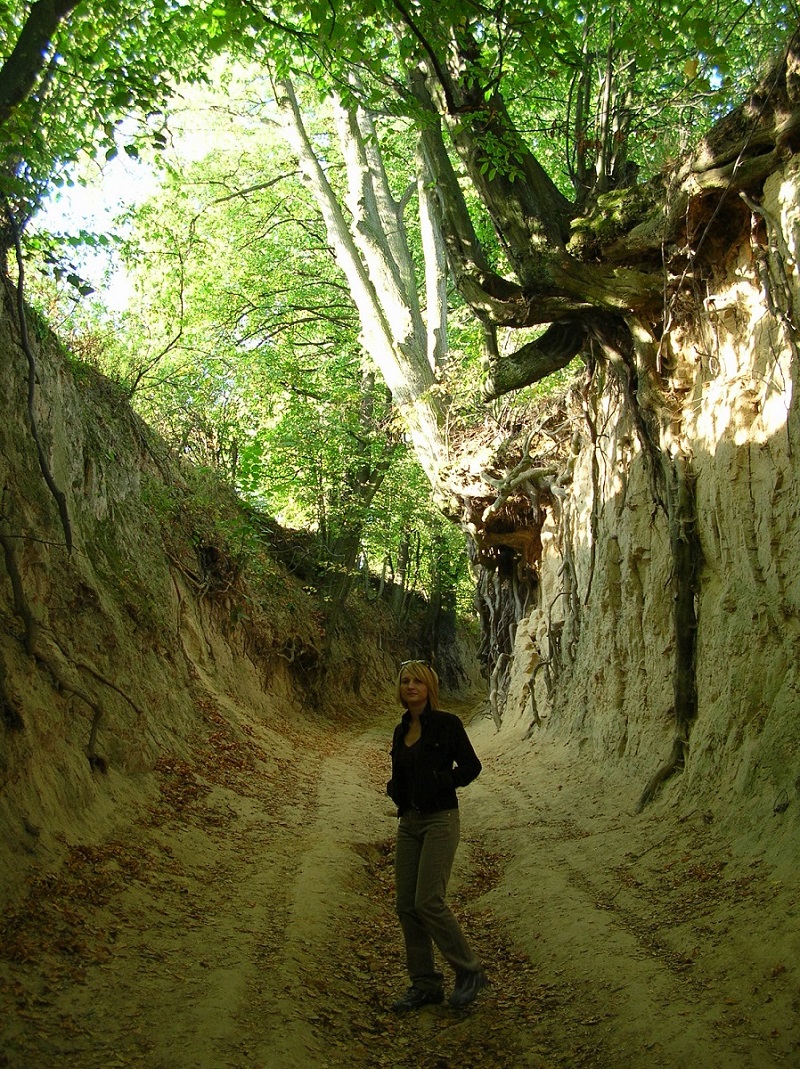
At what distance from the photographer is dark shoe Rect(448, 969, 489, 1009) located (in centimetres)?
384

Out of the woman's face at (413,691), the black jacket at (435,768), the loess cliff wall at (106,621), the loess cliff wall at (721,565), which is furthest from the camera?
the loess cliff wall at (106,621)

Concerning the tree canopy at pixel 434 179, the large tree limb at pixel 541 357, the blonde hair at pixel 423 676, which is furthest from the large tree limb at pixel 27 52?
the large tree limb at pixel 541 357

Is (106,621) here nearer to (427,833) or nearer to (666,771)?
(427,833)

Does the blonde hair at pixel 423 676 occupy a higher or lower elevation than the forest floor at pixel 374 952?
higher

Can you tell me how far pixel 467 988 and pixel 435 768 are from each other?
1086mm

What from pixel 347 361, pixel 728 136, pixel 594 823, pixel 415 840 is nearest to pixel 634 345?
pixel 728 136

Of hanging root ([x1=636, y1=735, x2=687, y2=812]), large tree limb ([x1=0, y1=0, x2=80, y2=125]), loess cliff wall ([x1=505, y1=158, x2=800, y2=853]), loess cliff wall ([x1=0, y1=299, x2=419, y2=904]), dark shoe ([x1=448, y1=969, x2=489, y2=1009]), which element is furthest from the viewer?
hanging root ([x1=636, y1=735, x2=687, y2=812])

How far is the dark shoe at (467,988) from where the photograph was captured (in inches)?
151

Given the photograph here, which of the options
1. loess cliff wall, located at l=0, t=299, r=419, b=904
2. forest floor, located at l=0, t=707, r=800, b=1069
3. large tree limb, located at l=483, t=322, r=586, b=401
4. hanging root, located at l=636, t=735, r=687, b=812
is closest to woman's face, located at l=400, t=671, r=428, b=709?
forest floor, located at l=0, t=707, r=800, b=1069

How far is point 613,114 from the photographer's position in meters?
8.05

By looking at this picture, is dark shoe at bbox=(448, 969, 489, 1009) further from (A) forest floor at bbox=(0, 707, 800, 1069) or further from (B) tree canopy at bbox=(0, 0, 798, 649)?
(B) tree canopy at bbox=(0, 0, 798, 649)

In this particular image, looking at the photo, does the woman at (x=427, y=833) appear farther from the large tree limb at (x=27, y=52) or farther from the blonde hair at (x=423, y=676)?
the large tree limb at (x=27, y=52)

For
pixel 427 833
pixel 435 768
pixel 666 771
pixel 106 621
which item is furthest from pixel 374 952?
pixel 106 621

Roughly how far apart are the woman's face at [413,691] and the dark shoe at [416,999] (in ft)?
Answer: 4.75
